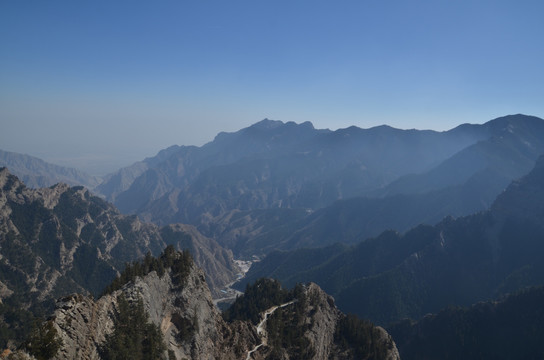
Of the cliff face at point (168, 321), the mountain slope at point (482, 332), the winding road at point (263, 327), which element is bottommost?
the mountain slope at point (482, 332)

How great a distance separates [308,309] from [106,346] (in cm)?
7076

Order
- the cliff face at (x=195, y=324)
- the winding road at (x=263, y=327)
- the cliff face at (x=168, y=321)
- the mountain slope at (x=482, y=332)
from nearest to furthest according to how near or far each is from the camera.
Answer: the cliff face at (x=168, y=321) < the cliff face at (x=195, y=324) < the winding road at (x=263, y=327) < the mountain slope at (x=482, y=332)

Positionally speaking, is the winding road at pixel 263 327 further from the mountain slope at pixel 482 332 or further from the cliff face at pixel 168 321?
the mountain slope at pixel 482 332

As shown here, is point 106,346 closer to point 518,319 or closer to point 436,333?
point 436,333

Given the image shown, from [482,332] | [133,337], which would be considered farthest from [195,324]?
[482,332]

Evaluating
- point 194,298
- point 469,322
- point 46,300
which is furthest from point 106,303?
point 469,322

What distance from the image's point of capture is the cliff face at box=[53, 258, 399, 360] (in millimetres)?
50125

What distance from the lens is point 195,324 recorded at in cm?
7438

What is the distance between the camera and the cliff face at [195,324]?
5012 cm

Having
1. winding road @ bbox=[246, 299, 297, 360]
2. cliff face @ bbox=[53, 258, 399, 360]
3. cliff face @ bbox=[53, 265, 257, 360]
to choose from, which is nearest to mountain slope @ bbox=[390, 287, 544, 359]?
cliff face @ bbox=[53, 258, 399, 360]

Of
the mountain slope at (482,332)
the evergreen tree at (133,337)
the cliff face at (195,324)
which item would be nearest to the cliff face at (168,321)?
the cliff face at (195,324)

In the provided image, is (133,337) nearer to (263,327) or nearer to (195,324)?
(195,324)

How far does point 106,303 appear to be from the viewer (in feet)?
189

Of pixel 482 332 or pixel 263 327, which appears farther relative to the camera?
pixel 482 332
